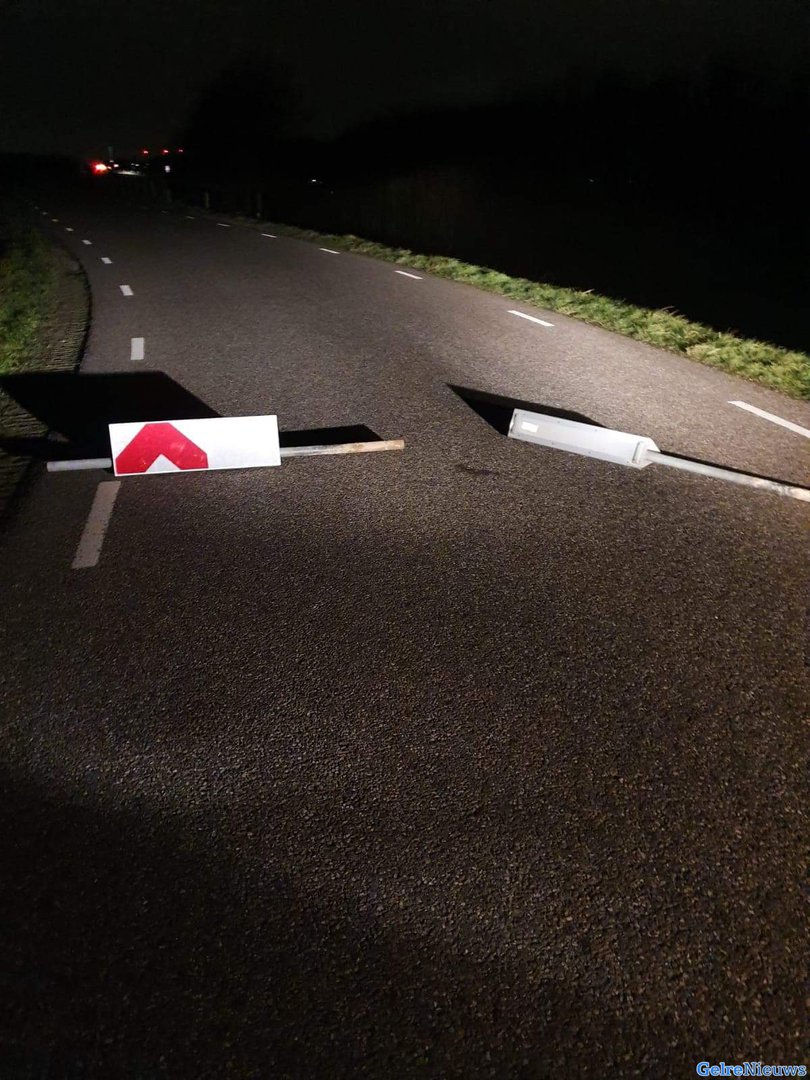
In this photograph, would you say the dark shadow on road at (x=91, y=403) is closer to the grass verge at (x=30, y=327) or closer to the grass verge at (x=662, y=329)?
the grass verge at (x=30, y=327)

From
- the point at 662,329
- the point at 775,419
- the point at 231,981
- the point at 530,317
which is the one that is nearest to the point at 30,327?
the point at 530,317

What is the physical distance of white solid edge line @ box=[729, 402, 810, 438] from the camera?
23.7 feet

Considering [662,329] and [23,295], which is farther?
[23,295]

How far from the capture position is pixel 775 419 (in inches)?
298

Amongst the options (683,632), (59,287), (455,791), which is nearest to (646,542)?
(683,632)

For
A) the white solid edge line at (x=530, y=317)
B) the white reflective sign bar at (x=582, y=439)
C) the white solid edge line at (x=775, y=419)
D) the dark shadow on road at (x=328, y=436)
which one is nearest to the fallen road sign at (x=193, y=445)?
the dark shadow on road at (x=328, y=436)

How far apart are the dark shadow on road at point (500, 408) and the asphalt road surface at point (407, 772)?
991 millimetres

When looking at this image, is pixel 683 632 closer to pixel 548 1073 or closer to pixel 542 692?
pixel 542 692

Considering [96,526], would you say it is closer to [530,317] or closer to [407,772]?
[407,772]

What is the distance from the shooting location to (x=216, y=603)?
439 centimetres

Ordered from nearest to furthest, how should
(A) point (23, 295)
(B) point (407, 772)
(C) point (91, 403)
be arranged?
(B) point (407, 772), (C) point (91, 403), (A) point (23, 295)

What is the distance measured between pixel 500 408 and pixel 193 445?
3312 mm

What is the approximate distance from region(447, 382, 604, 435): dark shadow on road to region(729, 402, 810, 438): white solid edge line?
1763 millimetres

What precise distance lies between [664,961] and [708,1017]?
20 centimetres
